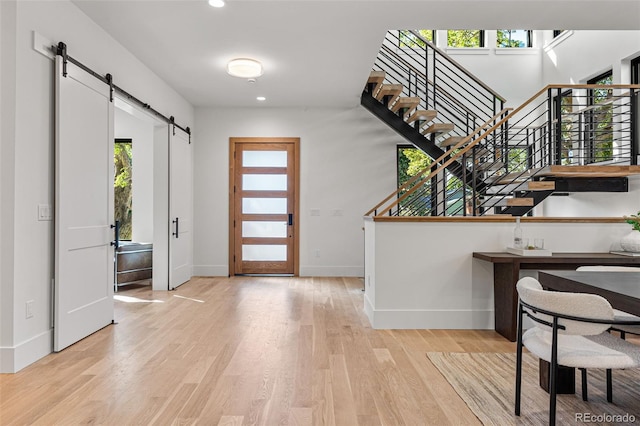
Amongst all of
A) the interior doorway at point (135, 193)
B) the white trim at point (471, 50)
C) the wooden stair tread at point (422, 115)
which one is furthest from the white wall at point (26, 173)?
the white trim at point (471, 50)

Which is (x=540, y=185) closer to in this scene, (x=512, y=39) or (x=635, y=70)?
(x=635, y=70)

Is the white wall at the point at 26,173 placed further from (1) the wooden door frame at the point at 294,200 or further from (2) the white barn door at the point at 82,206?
(1) the wooden door frame at the point at 294,200

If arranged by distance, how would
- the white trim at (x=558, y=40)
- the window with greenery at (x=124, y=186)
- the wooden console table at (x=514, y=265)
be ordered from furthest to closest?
1. the window with greenery at (x=124, y=186)
2. the white trim at (x=558, y=40)
3. the wooden console table at (x=514, y=265)

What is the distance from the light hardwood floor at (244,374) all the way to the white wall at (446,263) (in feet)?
0.66

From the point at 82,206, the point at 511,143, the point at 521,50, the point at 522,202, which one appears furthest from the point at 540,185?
the point at 82,206

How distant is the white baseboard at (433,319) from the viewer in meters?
4.02

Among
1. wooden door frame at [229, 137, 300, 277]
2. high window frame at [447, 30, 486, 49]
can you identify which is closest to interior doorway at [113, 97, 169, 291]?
wooden door frame at [229, 137, 300, 277]

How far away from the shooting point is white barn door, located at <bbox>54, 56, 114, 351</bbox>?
10.9 ft

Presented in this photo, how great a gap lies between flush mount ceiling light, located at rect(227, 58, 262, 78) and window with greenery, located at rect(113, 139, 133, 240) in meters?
3.58

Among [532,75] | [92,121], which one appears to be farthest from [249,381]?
[532,75]

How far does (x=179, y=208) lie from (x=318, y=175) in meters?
2.35

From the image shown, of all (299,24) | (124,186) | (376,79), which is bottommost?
(124,186)

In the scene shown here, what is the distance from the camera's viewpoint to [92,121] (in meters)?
3.85

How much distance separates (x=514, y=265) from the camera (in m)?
3.57
